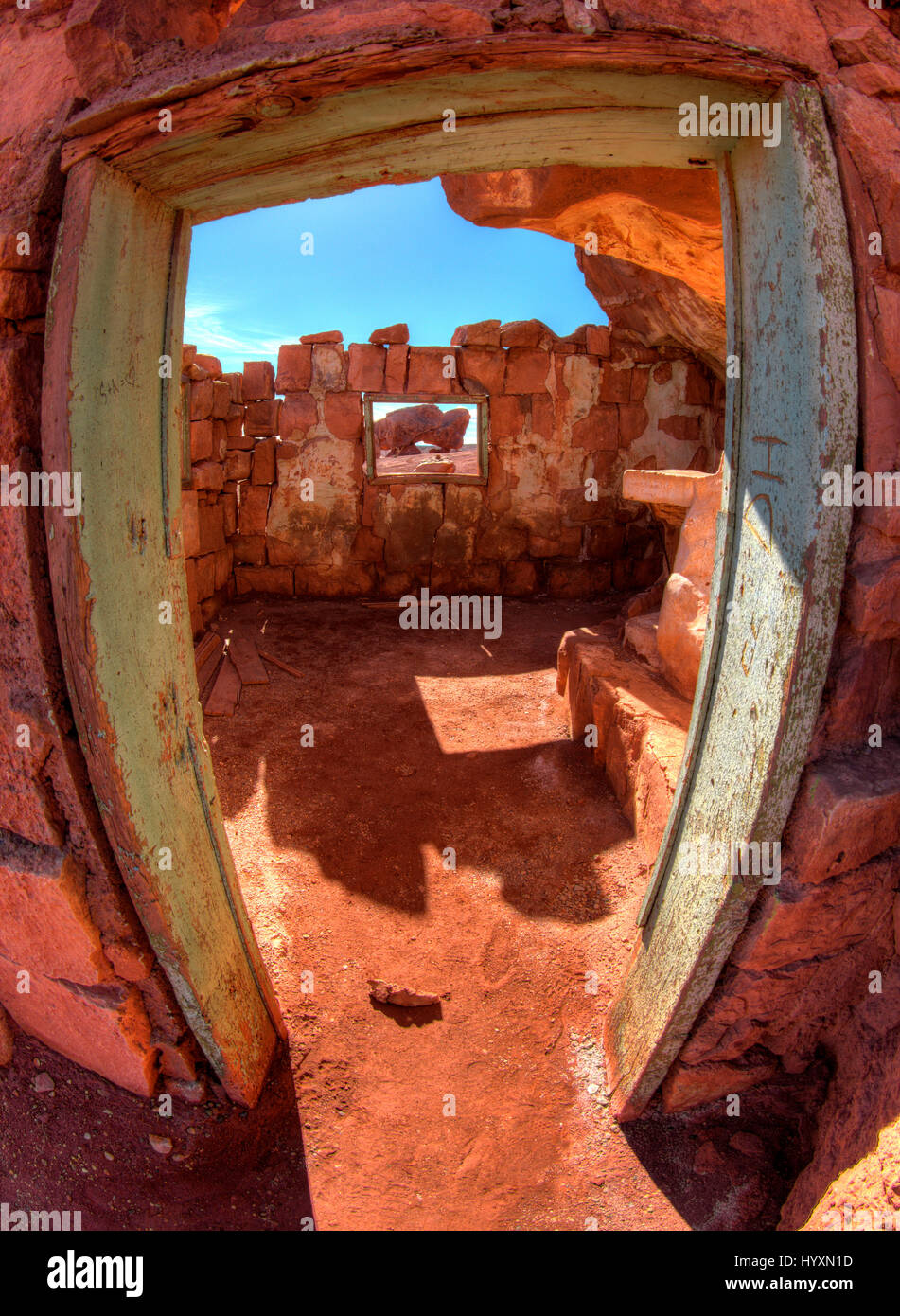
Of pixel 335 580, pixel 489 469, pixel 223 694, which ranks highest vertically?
pixel 489 469

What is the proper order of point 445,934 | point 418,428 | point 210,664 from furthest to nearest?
point 418,428 < point 210,664 < point 445,934

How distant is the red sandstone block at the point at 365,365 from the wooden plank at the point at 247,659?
2.81m

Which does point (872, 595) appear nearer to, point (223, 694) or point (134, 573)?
point (134, 573)

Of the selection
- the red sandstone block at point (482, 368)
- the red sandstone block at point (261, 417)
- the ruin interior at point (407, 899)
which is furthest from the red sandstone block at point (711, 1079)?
the red sandstone block at point (261, 417)

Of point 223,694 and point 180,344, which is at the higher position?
point 180,344

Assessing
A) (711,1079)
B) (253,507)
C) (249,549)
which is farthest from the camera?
(249,549)

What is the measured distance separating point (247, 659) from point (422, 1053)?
12.8ft

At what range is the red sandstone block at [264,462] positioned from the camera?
7.14 m

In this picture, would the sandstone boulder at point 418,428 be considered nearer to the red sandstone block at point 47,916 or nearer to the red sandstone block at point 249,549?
the red sandstone block at point 249,549

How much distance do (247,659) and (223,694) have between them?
26.5 inches

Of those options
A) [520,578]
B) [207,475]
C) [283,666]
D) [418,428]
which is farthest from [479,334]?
[418,428]

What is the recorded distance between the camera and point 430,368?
7117 millimetres

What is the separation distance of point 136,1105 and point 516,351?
275 inches

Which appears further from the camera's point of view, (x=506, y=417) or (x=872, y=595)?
(x=506, y=417)
